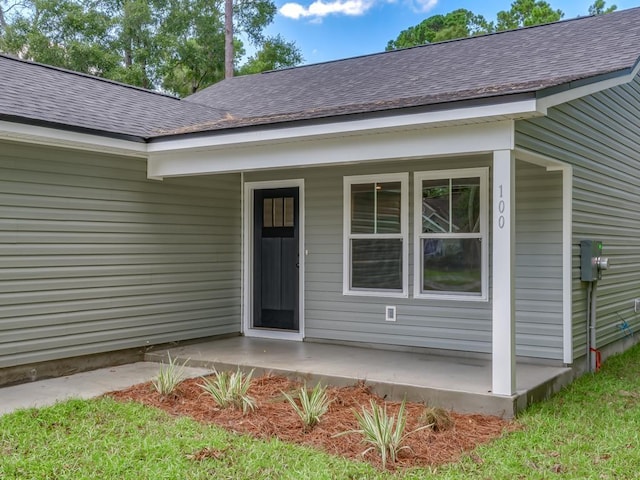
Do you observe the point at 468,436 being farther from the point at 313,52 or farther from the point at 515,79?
the point at 313,52

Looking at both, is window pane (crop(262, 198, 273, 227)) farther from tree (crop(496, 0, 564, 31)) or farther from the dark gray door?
tree (crop(496, 0, 564, 31))

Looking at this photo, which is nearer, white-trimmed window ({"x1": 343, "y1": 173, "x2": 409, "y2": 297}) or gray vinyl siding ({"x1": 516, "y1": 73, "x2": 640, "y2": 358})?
gray vinyl siding ({"x1": 516, "y1": 73, "x2": 640, "y2": 358})

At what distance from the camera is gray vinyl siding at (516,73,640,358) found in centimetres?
555

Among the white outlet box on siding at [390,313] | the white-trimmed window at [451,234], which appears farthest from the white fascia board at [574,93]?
the white outlet box on siding at [390,313]

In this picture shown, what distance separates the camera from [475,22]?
2919 cm

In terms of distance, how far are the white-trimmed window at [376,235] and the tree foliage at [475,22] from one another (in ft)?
72.4

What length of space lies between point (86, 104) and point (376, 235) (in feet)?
11.9

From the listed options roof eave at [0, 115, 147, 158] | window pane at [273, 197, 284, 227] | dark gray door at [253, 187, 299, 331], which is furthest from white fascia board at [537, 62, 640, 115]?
roof eave at [0, 115, 147, 158]

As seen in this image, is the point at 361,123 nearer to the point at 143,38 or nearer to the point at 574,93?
the point at 574,93

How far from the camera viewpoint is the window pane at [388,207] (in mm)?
6672

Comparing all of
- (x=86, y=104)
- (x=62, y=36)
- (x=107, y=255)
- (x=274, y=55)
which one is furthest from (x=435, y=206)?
(x=62, y=36)

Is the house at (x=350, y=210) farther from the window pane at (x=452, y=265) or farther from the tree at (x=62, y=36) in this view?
the tree at (x=62, y=36)

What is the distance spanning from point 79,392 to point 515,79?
17.2 ft

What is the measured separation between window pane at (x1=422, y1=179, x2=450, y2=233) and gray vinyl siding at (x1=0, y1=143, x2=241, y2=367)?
2606mm
